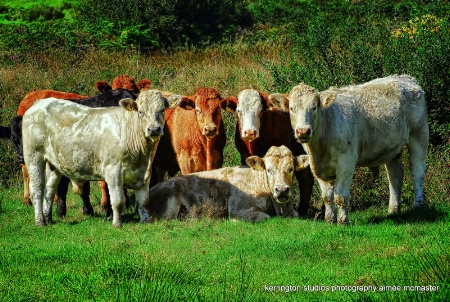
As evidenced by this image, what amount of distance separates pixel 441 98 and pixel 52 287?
1016cm

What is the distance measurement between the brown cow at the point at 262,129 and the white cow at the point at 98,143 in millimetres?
1685

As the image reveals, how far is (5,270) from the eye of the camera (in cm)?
1026

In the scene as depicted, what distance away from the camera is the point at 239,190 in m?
15.1

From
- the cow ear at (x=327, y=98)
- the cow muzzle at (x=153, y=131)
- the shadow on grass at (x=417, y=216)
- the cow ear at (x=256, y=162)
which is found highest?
the cow ear at (x=327, y=98)

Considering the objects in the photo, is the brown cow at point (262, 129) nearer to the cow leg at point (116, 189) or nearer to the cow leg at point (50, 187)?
the cow leg at point (116, 189)

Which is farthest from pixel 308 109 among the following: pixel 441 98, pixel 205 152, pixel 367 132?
pixel 441 98

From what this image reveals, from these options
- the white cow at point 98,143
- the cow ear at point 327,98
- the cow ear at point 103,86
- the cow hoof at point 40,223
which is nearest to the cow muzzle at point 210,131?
the white cow at point 98,143

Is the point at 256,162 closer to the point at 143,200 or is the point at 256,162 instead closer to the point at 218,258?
the point at 143,200

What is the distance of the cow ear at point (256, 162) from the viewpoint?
1458 cm

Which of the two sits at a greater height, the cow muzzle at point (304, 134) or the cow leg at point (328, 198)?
the cow muzzle at point (304, 134)

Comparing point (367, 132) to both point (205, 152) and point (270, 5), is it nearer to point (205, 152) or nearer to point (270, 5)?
point (205, 152)

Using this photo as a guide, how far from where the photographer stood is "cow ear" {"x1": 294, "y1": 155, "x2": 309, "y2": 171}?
14341 millimetres

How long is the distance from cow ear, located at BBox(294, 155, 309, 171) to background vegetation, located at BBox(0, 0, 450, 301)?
2.78 ft

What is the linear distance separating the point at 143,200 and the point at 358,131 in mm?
3538
